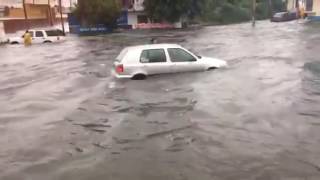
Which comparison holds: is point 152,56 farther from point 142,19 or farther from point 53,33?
point 142,19

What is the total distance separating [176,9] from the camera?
6419 cm

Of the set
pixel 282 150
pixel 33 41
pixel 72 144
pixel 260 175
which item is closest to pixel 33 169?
pixel 72 144

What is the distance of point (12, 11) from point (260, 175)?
5592 cm

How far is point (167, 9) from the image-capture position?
209ft

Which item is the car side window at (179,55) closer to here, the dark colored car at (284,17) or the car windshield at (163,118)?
the car windshield at (163,118)

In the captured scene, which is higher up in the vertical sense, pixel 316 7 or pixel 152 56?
pixel 316 7

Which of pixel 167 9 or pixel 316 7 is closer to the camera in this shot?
pixel 167 9

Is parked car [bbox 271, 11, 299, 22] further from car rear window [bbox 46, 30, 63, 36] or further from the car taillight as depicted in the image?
the car taillight

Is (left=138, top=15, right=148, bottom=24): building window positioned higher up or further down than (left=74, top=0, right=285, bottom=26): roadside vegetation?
further down

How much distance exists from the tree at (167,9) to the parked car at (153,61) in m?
47.0

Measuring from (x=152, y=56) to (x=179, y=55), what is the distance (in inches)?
38.2

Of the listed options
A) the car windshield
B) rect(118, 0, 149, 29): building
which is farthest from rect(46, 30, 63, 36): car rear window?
rect(118, 0, 149, 29): building

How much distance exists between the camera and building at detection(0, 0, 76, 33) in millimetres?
56719

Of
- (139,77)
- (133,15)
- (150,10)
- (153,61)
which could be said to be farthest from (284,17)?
(139,77)
